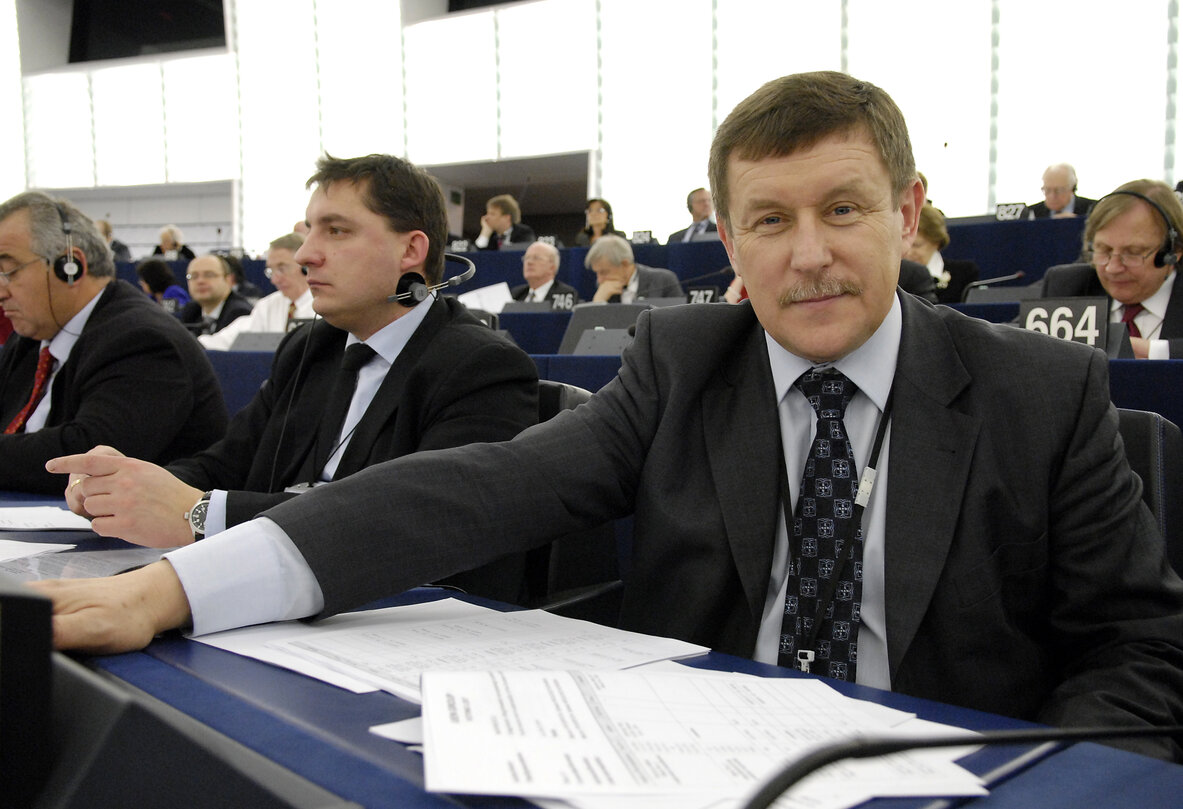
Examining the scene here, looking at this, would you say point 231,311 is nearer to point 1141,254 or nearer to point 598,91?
point 1141,254

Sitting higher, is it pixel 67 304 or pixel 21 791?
pixel 67 304

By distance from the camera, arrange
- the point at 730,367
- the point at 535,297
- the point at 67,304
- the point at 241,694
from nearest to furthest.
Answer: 1. the point at 241,694
2. the point at 730,367
3. the point at 67,304
4. the point at 535,297

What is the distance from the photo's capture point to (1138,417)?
3.78 feet

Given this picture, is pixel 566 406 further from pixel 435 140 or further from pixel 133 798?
pixel 435 140

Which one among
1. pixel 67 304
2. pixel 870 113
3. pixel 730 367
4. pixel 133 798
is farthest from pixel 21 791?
pixel 67 304

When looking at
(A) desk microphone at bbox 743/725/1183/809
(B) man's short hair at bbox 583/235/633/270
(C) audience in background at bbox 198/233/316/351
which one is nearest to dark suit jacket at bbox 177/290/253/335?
(C) audience in background at bbox 198/233/316/351

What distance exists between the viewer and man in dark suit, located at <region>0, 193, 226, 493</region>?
→ 2160 mm

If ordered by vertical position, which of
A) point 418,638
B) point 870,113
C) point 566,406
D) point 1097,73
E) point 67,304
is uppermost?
point 1097,73

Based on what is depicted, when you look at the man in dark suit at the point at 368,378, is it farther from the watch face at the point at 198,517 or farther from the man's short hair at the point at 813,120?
the man's short hair at the point at 813,120

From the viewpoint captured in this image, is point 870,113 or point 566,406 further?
point 566,406

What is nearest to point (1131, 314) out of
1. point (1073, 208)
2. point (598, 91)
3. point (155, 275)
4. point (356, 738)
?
point (356, 738)

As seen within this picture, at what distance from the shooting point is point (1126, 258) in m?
3.04

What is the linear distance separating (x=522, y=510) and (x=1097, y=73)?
1021 centimetres

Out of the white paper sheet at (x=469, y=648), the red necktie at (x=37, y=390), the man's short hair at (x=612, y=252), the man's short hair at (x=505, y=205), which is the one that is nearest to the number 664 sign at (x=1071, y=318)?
the white paper sheet at (x=469, y=648)
